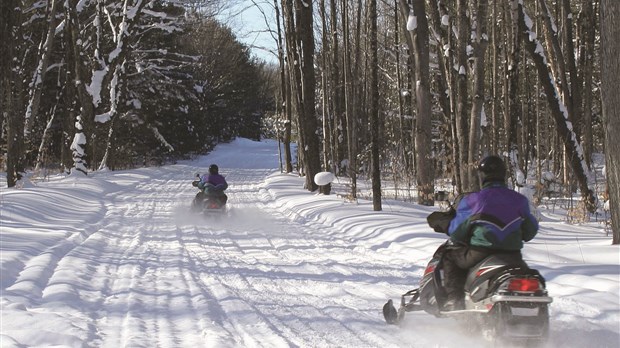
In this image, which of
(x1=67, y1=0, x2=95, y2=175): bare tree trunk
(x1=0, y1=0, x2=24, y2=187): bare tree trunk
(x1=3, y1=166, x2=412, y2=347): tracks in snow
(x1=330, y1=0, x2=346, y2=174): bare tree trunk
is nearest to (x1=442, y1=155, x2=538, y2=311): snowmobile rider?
(x1=3, y1=166, x2=412, y2=347): tracks in snow

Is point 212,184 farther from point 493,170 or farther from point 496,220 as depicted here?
point 496,220

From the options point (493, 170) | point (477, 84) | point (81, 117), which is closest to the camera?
point (493, 170)

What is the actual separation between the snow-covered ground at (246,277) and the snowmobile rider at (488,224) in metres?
0.71

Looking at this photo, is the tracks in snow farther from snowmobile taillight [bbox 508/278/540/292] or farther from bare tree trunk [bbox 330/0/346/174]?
bare tree trunk [bbox 330/0/346/174]

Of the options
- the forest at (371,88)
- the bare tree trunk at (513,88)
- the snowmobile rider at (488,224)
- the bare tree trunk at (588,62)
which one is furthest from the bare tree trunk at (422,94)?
the snowmobile rider at (488,224)

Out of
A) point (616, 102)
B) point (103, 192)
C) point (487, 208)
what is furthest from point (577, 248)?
point (103, 192)

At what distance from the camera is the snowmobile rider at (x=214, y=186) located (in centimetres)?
1541

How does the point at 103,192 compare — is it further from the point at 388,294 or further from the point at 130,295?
the point at 388,294

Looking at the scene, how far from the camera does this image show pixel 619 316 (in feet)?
18.3

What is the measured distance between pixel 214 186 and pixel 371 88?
16.1 feet

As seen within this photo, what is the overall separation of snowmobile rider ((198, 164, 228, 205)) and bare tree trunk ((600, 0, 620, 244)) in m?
9.45

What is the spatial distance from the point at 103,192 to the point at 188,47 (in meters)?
31.9

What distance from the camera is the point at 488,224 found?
5.09 m

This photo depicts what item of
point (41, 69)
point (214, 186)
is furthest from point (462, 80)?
point (41, 69)
